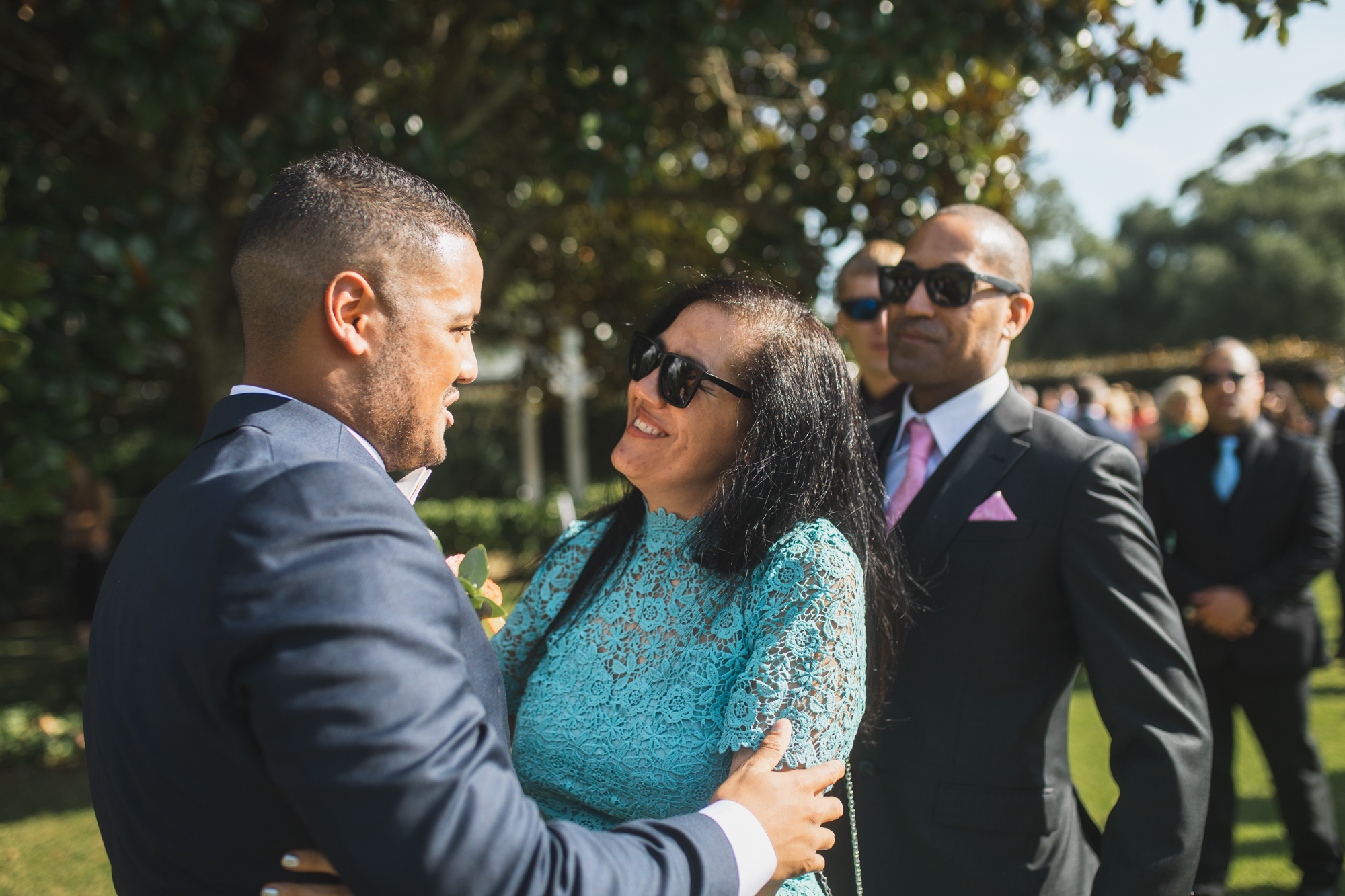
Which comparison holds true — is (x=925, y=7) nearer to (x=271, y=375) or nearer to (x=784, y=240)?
(x=784, y=240)

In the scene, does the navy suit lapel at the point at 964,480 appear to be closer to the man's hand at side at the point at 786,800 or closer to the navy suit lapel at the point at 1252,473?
the man's hand at side at the point at 786,800

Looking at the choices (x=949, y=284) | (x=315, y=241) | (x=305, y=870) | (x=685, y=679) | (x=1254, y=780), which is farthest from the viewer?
(x=1254, y=780)

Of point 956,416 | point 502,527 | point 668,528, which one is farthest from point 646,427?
point 502,527

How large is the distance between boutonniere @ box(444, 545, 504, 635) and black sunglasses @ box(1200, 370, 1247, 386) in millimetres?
4210

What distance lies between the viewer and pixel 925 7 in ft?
15.8

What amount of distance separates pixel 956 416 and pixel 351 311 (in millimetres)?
1697

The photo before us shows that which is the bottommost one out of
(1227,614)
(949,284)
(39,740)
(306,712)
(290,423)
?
(39,740)

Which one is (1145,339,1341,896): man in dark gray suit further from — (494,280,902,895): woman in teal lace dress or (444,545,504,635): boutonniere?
(444,545,504,635): boutonniere

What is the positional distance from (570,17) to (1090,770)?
546 cm

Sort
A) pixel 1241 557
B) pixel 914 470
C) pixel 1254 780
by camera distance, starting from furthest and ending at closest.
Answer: pixel 1254 780
pixel 1241 557
pixel 914 470

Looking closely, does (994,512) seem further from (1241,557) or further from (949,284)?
(1241,557)

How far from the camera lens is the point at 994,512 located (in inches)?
88.4

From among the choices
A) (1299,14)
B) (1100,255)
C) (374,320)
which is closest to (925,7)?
(1299,14)

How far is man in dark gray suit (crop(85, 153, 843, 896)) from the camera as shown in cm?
104
